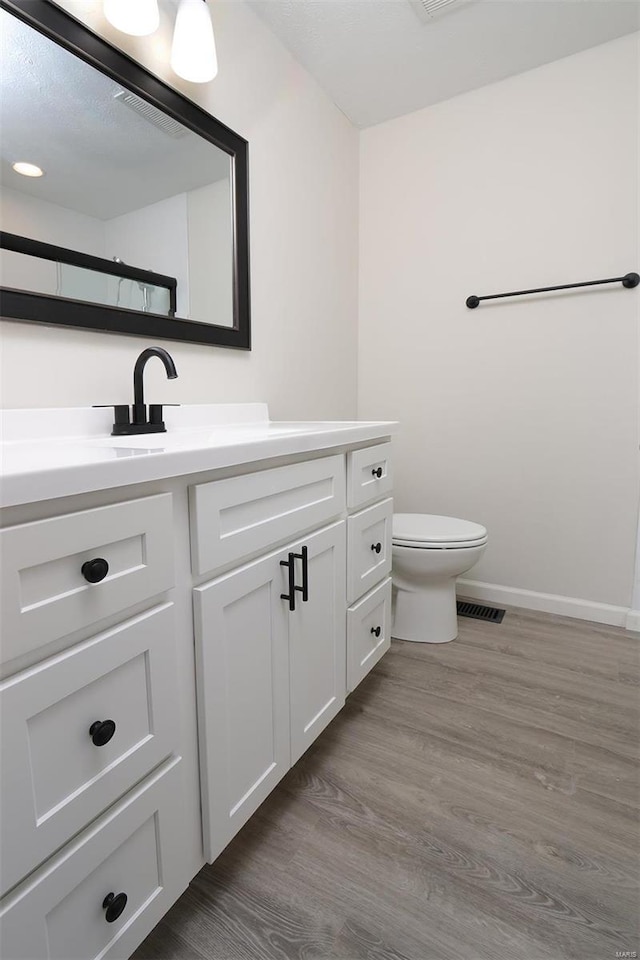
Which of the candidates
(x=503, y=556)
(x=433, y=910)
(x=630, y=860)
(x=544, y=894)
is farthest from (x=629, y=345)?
(x=433, y=910)

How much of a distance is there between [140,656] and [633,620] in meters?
1.96

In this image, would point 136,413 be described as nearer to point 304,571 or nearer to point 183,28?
point 304,571

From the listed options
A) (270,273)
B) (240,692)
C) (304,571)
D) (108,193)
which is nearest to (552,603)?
(304,571)

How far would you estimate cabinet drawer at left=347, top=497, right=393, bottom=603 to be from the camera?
1.26m

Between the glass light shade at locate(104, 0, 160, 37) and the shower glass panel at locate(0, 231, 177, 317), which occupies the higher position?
the glass light shade at locate(104, 0, 160, 37)

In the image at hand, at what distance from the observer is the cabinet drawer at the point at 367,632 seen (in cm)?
129

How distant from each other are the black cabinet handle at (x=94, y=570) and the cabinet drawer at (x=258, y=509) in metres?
0.17

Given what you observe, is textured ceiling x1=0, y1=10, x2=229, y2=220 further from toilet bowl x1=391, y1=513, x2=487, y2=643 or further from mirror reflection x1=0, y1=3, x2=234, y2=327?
toilet bowl x1=391, y1=513, x2=487, y2=643

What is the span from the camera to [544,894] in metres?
0.88

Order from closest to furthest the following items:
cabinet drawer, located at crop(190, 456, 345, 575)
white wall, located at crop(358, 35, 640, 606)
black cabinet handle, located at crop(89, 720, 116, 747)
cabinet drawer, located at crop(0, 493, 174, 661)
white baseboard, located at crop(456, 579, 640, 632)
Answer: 1. cabinet drawer, located at crop(0, 493, 174, 661)
2. black cabinet handle, located at crop(89, 720, 116, 747)
3. cabinet drawer, located at crop(190, 456, 345, 575)
4. white wall, located at crop(358, 35, 640, 606)
5. white baseboard, located at crop(456, 579, 640, 632)

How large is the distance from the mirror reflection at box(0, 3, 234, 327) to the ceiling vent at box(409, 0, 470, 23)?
2.68 ft

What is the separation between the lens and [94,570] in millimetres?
574

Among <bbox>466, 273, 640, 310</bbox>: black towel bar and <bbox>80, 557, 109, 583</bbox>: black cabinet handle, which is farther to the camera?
<bbox>466, 273, 640, 310</bbox>: black towel bar

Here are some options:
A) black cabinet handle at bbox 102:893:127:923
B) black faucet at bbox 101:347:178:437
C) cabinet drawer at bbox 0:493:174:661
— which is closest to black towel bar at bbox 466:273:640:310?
black faucet at bbox 101:347:178:437
